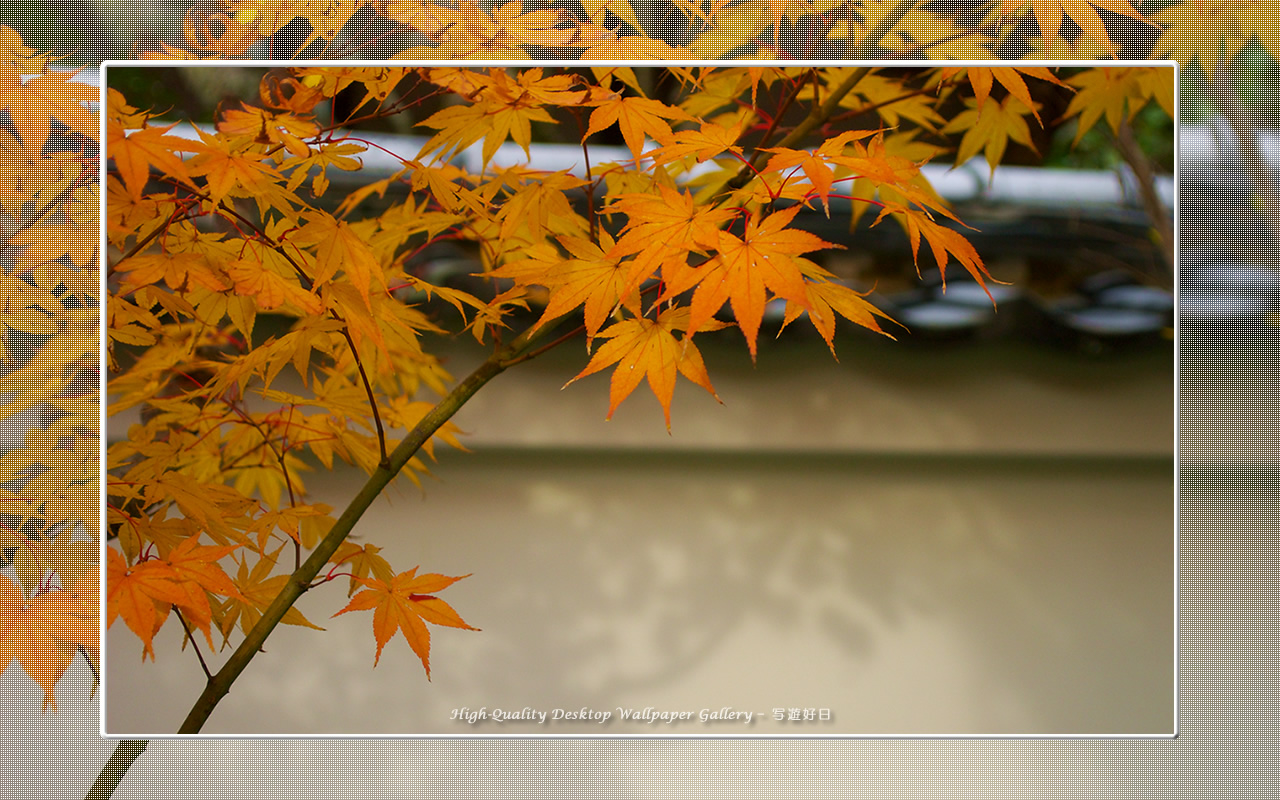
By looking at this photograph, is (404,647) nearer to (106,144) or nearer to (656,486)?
(656,486)

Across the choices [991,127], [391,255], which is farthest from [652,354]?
[991,127]

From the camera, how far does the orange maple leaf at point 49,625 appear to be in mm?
762

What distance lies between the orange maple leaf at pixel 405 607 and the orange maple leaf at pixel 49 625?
29 cm

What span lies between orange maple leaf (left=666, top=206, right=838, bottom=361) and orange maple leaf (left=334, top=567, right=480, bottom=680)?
0.41 m

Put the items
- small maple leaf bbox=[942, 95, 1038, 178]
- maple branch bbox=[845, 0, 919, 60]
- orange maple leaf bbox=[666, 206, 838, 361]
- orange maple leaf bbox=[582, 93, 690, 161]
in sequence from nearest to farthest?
orange maple leaf bbox=[666, 206, 838, 361]
orange maple leaf bbox=[582, 93, 690, 161]
maple branch bbox=[845, 0, 919, 60]
small maple leaf bbox=[942, 95, 1038, 178]

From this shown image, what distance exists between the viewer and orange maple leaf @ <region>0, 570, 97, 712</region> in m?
0.76

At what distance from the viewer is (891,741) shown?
0.81 meters

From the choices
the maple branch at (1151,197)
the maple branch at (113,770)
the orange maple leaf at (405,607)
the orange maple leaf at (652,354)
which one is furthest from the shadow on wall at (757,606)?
the orange maple leaf at (652,354)

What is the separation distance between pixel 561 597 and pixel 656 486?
0.20 metres

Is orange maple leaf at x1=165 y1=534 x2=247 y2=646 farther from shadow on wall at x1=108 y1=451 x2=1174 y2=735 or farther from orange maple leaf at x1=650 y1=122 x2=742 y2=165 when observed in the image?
orange maple leaf at x1=650 y1=122 x2=742 y2=165

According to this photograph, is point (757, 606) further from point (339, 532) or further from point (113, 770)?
point (113, 770)

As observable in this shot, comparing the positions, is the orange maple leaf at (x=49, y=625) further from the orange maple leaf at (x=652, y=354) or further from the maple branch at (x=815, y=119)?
the maple branch at (x=815, y=119)

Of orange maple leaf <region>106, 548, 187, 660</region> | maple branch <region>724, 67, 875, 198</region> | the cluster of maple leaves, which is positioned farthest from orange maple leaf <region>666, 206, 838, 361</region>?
orange maple leaf <region>106, 548, 187, 660</region>

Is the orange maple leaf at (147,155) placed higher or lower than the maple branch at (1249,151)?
higher
